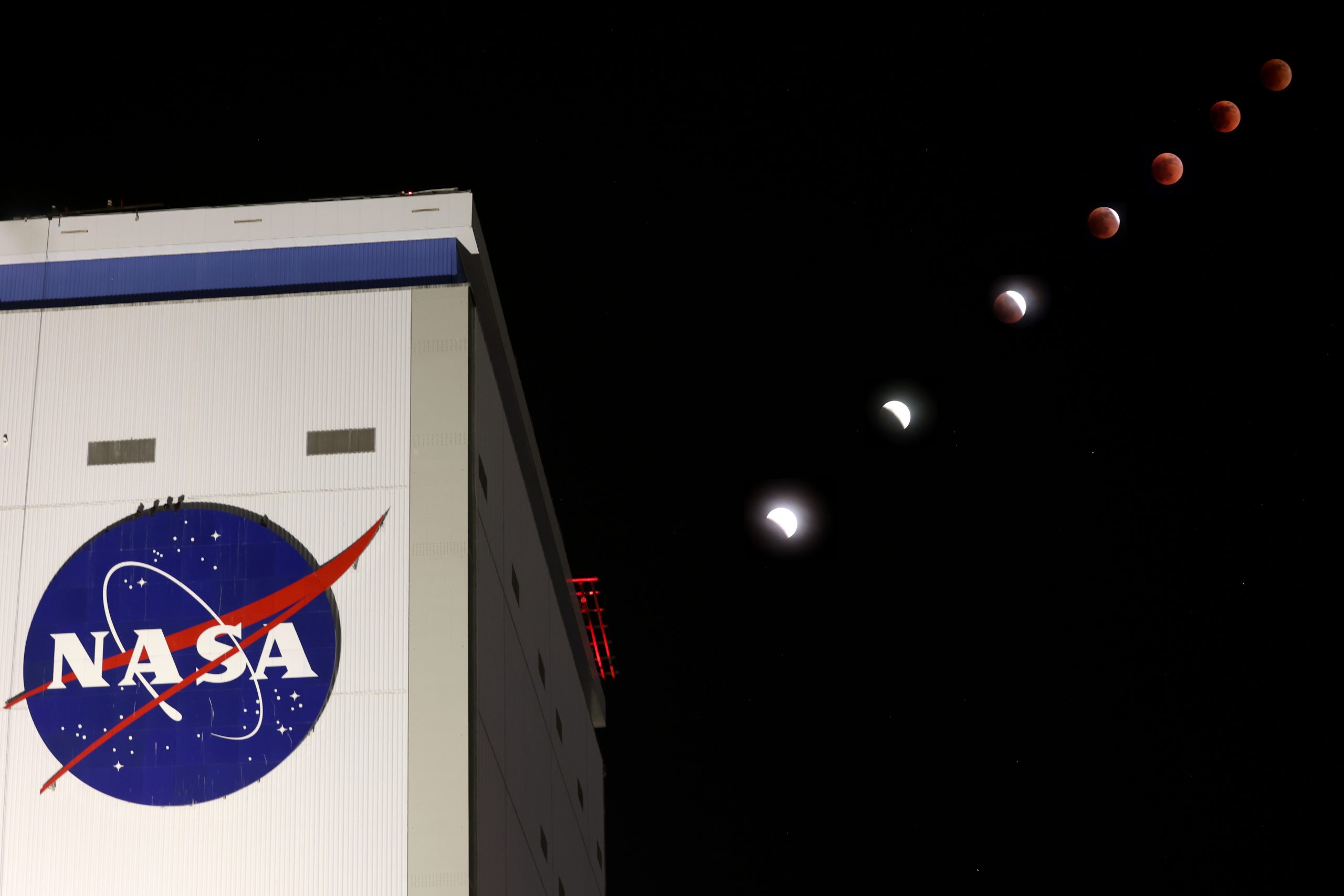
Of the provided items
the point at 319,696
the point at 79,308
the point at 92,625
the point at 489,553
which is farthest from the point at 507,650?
the point at 79,308

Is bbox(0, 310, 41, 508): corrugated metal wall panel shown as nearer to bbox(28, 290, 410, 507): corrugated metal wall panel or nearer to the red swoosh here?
bbox(28, 290, 410, 507): corrugated metal wall panel

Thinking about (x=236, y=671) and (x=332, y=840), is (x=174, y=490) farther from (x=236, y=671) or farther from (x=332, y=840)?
(x=332, y=840)

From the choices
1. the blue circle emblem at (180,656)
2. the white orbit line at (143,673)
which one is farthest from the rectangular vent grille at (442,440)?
the white orbit line at (143,673)

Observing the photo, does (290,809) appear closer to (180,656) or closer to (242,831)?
(242,831)

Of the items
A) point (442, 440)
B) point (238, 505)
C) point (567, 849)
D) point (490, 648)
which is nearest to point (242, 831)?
point (238, 505)

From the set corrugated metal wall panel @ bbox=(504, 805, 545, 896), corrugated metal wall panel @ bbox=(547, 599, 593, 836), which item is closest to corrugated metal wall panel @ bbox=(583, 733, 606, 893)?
corrugated metal wall panel @ bbox=(547, 599, 593, 836)

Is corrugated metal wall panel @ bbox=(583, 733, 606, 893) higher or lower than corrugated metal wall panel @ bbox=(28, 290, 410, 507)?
lower
